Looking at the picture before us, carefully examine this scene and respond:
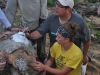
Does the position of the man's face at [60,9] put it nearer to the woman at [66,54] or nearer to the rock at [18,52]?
the woman at [66,54]

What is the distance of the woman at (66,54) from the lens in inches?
98.6

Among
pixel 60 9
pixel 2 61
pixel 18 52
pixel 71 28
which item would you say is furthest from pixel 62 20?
pixel 2 61

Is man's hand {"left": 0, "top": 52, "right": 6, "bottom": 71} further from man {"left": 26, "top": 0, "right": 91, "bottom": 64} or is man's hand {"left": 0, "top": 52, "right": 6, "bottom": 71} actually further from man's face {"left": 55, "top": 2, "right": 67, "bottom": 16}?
man's face {"left": 55, "top": 2, "right": 67, "bottom": 16}

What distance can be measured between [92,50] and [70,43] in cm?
271

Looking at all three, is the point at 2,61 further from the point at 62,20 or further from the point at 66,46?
the point at 62,20

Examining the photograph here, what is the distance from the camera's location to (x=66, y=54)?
2.61 metres

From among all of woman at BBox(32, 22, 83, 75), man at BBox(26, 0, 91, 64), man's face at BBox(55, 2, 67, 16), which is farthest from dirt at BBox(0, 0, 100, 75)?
man's face at BBox(55, 2, 67, 16)

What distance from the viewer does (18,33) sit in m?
2.89

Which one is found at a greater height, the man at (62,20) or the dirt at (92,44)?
the man at (62,20)

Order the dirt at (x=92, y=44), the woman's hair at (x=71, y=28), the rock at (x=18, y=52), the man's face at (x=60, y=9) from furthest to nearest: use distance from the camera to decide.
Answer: the dirt at (x=92, y=44)
the man's face at (x=60, y=9)
the woman's hair at (x=71, y=28)
the rock at (x=18, y=52)

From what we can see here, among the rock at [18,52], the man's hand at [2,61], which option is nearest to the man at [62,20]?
the rock at [18,52]

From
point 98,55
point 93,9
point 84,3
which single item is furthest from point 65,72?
point 84,3

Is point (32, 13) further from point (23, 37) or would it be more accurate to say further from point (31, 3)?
point (23, 37)

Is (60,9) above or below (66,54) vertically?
above
